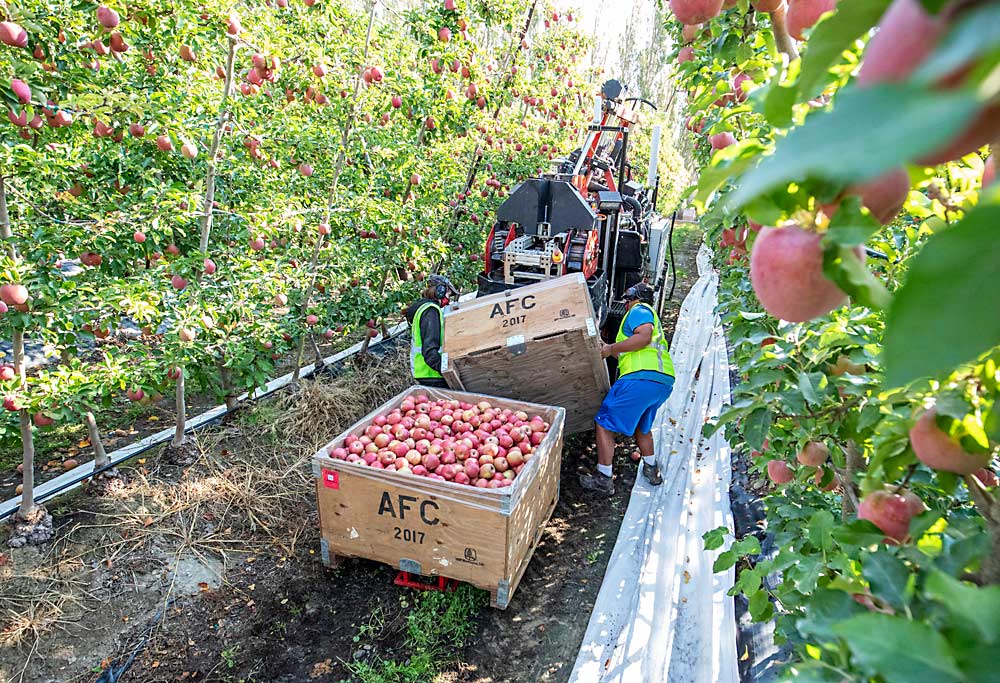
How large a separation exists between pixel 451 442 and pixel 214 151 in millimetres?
2465

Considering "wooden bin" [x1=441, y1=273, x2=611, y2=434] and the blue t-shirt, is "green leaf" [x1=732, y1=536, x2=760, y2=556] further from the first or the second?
the blue t-shirt

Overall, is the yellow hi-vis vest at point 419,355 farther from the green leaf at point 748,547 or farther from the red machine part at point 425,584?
the green leaf at point 748,547

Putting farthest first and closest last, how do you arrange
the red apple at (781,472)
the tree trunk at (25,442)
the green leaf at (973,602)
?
the tree trunk at (25,442)
the red apple at (781,472)
the green leaf at (973,602)

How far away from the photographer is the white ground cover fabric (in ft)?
9.45

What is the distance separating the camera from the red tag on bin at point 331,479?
3.23 m

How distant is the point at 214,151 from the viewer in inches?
158

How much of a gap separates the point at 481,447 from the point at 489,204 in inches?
167

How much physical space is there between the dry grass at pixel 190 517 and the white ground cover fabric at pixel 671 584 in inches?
74.1

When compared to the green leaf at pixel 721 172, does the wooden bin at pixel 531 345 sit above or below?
below

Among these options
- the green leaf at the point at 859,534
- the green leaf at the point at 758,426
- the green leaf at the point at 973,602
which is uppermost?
the green leaf at the point at 973,602

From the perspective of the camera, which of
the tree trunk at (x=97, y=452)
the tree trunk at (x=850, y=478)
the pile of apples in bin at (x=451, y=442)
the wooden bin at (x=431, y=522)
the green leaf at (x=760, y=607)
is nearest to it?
the tree trunk at (x=850, y=478)

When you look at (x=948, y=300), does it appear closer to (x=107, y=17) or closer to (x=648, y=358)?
(x=107, y=17)

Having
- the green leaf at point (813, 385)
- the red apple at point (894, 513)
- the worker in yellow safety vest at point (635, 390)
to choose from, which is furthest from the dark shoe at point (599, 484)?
the red apple at point (894, 513)

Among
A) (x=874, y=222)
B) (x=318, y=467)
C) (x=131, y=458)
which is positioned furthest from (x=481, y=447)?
(x=874, y=222)
